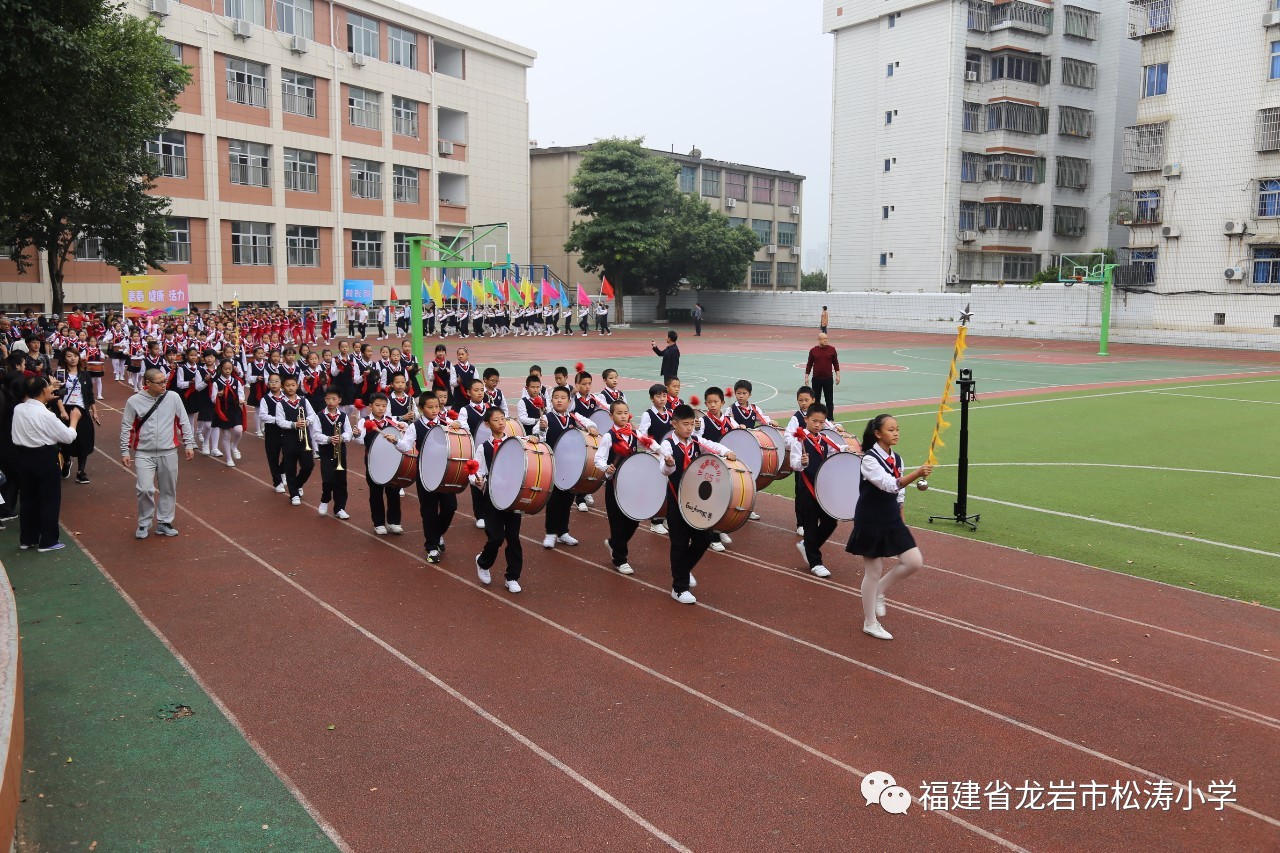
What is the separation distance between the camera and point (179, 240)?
136 feet

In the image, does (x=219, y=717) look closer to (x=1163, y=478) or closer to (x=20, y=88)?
(x=20, y=88)

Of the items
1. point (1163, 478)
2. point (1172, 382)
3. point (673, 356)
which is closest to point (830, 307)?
point (1172, 382)

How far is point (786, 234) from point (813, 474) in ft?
225

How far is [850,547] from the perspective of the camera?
7789 mm

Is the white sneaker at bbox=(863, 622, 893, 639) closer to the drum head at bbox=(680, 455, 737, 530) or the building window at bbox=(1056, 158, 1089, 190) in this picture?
the drum head at bbox=(680, 455, 737, 530)

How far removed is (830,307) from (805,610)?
159 feet

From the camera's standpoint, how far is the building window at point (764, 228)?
72625 mm

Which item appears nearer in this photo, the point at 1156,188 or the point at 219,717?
the point at 219,717

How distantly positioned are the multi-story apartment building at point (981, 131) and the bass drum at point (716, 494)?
48389mm

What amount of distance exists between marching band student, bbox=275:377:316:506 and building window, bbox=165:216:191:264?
3283 cm

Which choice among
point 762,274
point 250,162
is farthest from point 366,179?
point 762,274

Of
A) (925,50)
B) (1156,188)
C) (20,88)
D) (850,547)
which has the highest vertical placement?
(925,50)

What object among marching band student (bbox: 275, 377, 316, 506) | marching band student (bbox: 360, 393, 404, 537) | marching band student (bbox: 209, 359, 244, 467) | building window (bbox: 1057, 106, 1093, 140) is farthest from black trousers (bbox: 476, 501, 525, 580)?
building window (bbox: 1057, 106, 1093, 140)

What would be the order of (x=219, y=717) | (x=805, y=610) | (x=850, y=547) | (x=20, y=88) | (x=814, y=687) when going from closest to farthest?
(x=219, y=717)
(x=814, y=687)
(x=850, y=547)
(x=805, y=610)
(x=20, y=88)
